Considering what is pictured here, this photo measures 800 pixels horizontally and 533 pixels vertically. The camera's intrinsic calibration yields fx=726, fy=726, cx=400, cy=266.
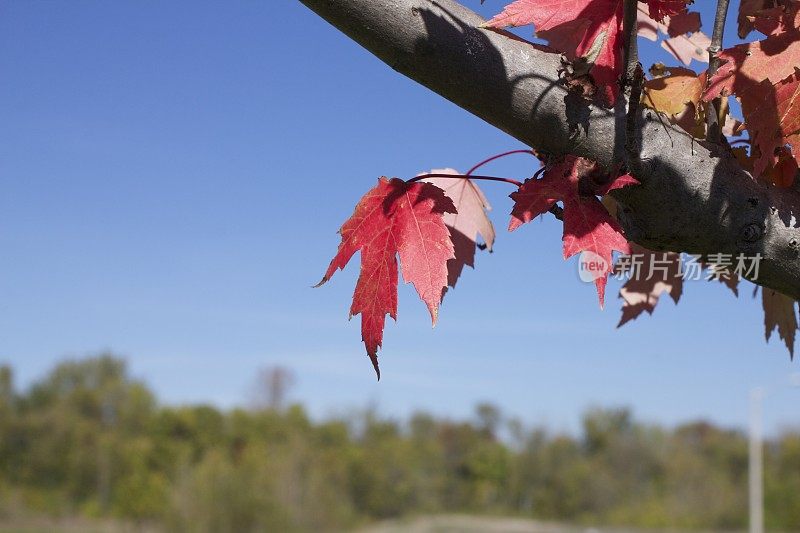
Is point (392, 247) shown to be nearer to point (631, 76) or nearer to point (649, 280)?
point (631, 76)

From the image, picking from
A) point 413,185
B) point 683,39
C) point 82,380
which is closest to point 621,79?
point 413,185

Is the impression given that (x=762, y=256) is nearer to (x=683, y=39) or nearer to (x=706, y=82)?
(x=706, y=82)

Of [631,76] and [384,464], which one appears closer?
[631,76]

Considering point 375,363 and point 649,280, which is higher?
point 649,280

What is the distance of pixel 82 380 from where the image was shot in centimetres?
1970

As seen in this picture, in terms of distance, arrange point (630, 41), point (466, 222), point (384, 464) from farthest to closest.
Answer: point (384, 464) < point (466, 222) < point (630, 41)

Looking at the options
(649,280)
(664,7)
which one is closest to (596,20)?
(664,7)

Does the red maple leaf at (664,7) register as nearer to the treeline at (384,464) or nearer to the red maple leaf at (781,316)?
the red maple leaf at (781,316)

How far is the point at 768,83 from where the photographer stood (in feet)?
1.81

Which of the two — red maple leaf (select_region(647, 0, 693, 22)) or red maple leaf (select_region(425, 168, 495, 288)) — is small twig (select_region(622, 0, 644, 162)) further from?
red maple leaf (select_region(425, 168, 495, 288))

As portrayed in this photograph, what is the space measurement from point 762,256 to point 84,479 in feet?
62.9

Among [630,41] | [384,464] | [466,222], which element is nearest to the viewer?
[630,41]

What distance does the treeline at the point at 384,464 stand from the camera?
15.4 metres

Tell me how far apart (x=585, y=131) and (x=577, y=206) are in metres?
0.05
